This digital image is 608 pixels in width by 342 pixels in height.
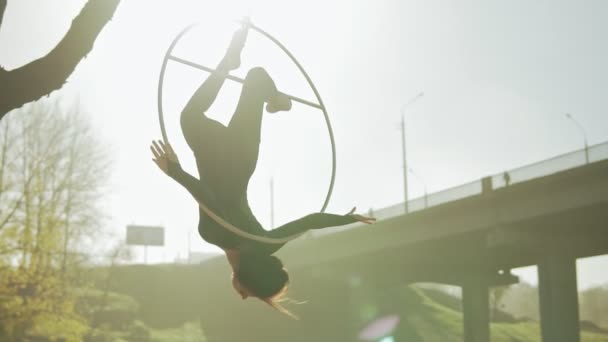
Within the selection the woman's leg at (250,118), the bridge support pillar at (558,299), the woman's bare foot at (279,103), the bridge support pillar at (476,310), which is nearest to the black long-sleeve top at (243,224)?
the woman's leg at (250,118)

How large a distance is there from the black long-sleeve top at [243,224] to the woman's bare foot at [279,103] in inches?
40.1

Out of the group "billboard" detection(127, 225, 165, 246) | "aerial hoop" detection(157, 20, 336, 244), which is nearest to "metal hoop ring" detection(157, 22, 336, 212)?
"aerial hoop" detection(157, 20, 336, 244)

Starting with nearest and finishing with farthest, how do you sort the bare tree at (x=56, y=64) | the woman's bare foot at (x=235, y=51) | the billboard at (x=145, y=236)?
the bare tree at (x=56, y=64)
the woman's bare foot at (x=235, y=51)
the billboard at (x=145, y=236)

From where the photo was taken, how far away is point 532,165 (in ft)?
113

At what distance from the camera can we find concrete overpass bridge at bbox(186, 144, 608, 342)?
35.2 meters

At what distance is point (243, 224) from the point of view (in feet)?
20.6

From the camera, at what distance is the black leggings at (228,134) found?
624cm

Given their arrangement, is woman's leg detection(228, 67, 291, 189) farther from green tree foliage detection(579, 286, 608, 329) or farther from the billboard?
green tree foliage detection(579, 286, 608, 329)

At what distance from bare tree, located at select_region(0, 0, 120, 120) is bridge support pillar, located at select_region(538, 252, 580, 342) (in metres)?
37.1

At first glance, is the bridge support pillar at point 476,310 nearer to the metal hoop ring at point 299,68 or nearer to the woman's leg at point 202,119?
the metal hoop ring at point 299,68

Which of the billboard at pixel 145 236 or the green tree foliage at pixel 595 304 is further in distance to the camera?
the green tree foliage at pixel 595 304

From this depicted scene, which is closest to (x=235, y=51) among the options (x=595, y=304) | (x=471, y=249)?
(x=471, y=249)

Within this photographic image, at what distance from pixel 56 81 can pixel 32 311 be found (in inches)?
1139

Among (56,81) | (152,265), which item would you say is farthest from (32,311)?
(152,265)
